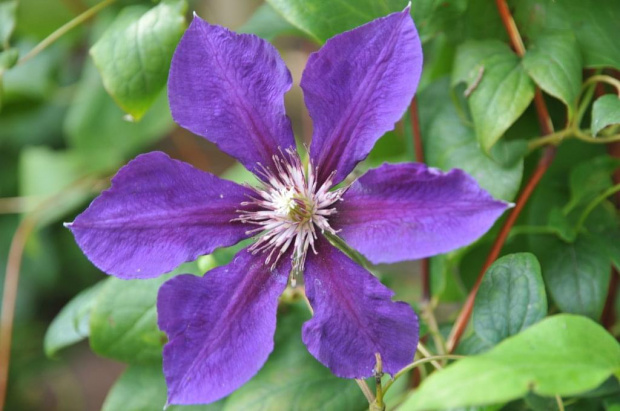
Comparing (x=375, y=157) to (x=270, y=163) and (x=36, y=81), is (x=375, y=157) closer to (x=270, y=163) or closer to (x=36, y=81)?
(x=270, y=163)

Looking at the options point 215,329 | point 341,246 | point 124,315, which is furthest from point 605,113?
point 124,315

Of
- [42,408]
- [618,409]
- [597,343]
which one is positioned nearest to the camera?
[597,343]

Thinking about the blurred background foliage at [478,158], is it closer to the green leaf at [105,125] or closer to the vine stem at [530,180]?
the vine stem at [530,180]

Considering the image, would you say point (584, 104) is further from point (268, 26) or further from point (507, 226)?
point (268, 26)

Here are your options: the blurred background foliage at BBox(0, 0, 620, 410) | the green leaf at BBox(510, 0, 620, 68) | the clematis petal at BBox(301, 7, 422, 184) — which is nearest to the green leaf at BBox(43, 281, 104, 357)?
the blurred background foliage at BBox(0, 0, 620, 410)

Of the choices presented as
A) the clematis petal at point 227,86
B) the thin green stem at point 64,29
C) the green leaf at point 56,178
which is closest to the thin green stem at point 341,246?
the clematis petal at point 227,86

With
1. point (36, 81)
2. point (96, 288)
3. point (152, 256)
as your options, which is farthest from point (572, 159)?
point (36, 81)
